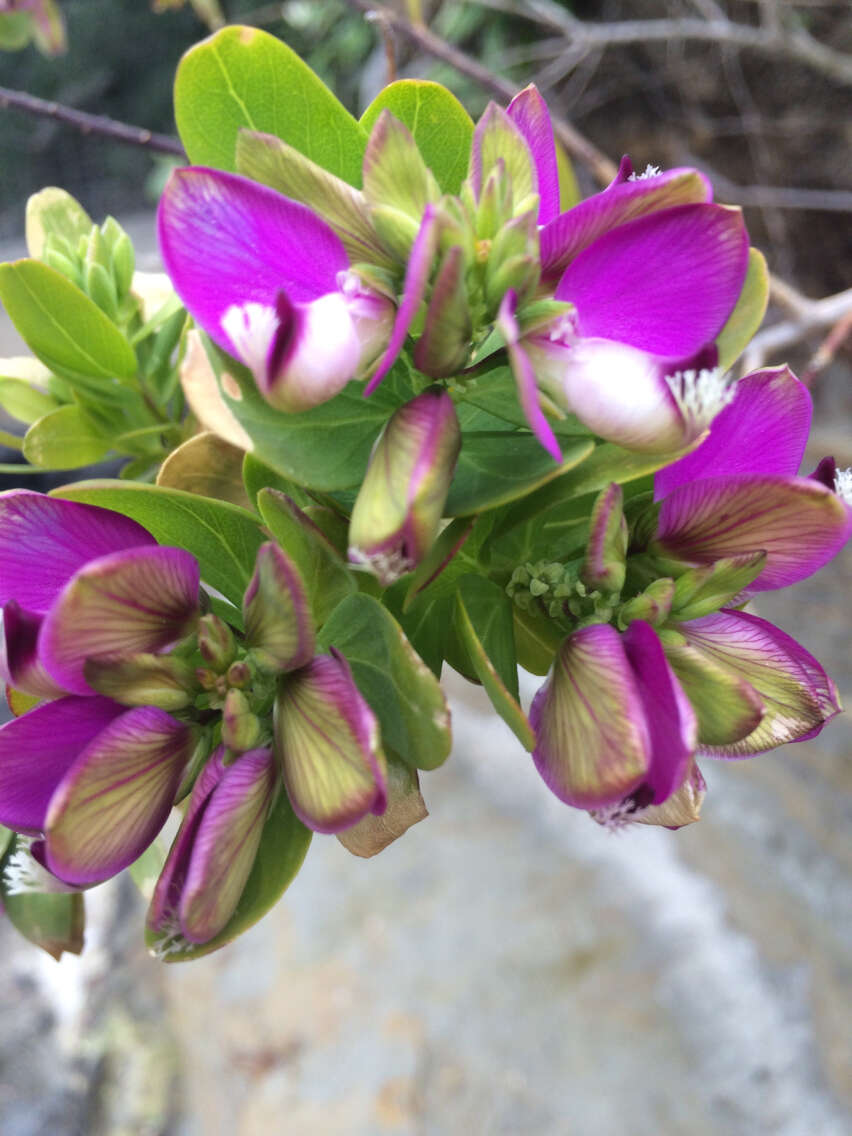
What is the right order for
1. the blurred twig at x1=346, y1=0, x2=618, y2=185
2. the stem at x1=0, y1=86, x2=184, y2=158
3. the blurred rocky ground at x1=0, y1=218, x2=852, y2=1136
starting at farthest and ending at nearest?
the blurred rocky ground at x1=0, y1=218, x2=852, y2=1136 → the blurred twig at x1=346, y1=0, x2=618, y2=185 → the stem at x1=0, y1=86, x2=184, y2=158

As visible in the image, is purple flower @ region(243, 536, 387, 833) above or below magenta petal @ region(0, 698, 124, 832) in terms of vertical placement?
above

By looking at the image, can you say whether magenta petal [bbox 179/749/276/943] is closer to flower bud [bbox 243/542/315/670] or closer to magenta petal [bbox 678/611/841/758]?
flower bud [bbox 243/542/315/670]

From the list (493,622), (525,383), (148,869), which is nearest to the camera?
(525,383)

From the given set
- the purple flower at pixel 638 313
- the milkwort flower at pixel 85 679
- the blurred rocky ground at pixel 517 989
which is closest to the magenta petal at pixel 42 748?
the milkwort flower at pixel 85 679

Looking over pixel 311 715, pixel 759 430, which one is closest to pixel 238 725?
pixel 311 715

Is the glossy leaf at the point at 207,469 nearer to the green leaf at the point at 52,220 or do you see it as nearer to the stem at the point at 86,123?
the green leaf at the point at 52,220

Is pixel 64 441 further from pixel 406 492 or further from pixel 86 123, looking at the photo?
pixel 86 123

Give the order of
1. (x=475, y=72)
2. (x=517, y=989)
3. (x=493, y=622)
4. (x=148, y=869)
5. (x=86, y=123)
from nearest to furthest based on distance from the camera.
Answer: (x=493, y=622)
(x=148, y=869)
(x=86, y=123)
(x=475, y=72)
(x=517, y=989)

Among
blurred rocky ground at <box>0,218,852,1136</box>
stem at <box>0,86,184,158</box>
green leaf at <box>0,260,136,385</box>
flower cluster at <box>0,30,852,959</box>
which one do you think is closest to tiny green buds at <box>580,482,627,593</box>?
flower cluster at <box>0,30,852,959</box>

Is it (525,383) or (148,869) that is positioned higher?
(525,383)
